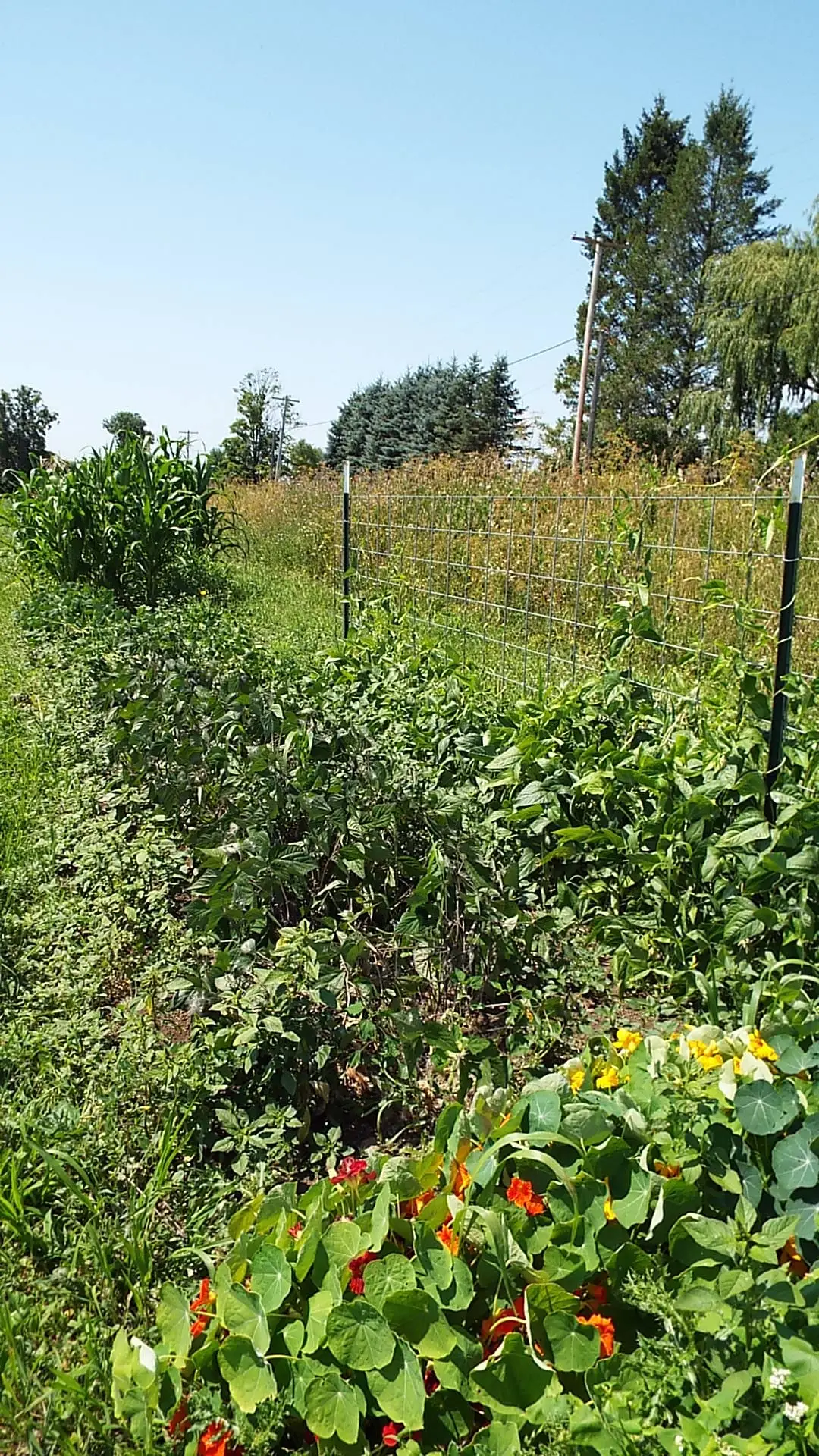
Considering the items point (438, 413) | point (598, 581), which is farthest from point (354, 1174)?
point (438, 413)

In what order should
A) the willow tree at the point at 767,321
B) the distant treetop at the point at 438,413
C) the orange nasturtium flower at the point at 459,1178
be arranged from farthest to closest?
the distant treetop at the point at 438,413
the willow tree at the point at 767,321
the orange nasturtium flower at the point at 459,1178

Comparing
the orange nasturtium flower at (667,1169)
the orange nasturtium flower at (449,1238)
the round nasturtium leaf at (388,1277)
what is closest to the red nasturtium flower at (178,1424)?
the round nasturtium leaf at (388,1277)

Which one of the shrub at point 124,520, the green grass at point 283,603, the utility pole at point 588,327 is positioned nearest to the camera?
the green grass at point 283,603

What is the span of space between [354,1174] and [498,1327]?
367 mm

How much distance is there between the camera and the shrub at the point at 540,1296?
1130 mm

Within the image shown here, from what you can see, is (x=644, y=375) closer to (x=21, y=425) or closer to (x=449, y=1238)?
(x=21, y=425)

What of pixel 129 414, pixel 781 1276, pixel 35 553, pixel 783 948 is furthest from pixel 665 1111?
pixel 129 414

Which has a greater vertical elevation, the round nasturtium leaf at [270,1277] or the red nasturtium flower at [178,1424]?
the round nasturtium leaf at [270,1277]

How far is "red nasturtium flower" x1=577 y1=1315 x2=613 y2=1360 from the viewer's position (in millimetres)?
1226

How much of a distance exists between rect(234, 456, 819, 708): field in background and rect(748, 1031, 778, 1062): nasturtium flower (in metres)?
1.40

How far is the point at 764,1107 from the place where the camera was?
1.37 metres

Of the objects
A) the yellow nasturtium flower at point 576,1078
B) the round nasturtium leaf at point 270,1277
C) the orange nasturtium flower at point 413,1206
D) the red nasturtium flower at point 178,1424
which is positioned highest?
the yellow nasturtium flower at point 576,1078

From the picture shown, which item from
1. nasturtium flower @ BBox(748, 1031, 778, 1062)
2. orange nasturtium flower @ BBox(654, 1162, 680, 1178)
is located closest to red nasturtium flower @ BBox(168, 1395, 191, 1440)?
orange nasturtium flower @ BBox(654, 1162, 680, 1178)

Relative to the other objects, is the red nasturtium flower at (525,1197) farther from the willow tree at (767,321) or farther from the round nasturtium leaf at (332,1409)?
the willow tree at (767,321)
